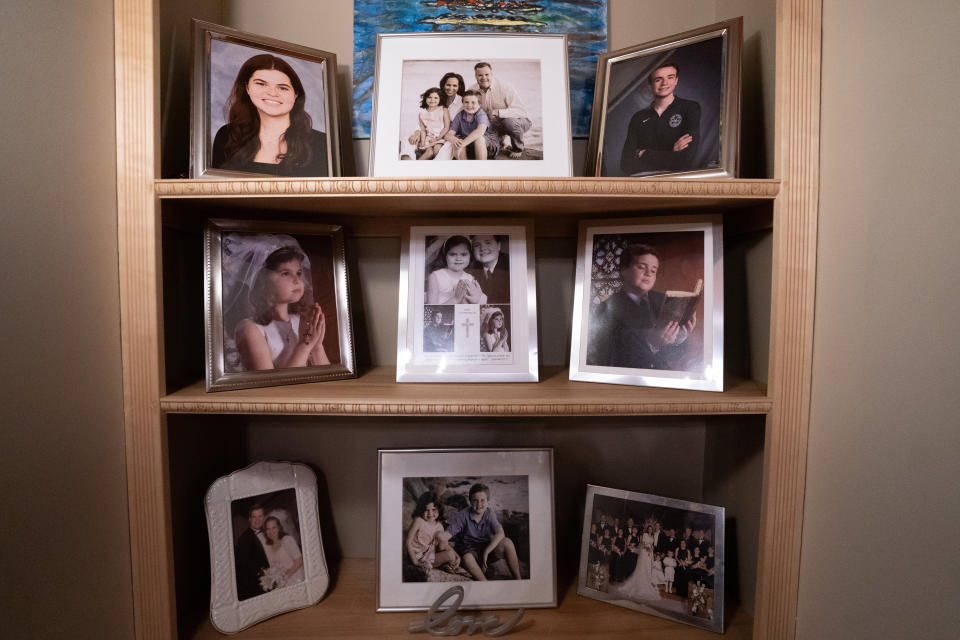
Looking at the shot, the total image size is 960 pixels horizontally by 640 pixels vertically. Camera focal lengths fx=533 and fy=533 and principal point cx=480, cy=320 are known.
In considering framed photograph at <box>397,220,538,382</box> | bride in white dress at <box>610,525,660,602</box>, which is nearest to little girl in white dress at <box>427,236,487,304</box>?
framed photograph at <box>397,220,538,382</box>

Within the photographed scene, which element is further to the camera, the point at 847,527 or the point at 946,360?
the point at 847,527

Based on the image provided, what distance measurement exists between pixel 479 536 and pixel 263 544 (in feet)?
1.49

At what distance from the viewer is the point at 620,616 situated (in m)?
1.11

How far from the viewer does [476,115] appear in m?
1.07

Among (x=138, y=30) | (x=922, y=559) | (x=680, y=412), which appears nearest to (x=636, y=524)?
(x=680, y=412)

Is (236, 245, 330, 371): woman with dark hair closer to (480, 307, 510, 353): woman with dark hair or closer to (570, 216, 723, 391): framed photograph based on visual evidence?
(480, 307, 510, 353): woman with dark hair

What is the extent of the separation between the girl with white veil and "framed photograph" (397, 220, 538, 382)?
191 millimetres

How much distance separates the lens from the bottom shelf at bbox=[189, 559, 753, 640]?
106 centimetres

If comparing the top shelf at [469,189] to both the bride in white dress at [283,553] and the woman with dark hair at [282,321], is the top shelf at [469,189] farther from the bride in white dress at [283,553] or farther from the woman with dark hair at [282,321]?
the bride in white dress at [283,553]

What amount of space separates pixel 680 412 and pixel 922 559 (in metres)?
0.37

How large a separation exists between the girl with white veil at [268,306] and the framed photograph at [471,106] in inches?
10.5

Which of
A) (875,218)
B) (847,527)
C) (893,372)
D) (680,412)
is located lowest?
(847,527)

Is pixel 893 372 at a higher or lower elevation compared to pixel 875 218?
lower

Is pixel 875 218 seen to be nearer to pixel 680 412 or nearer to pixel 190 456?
pixel 680 412
